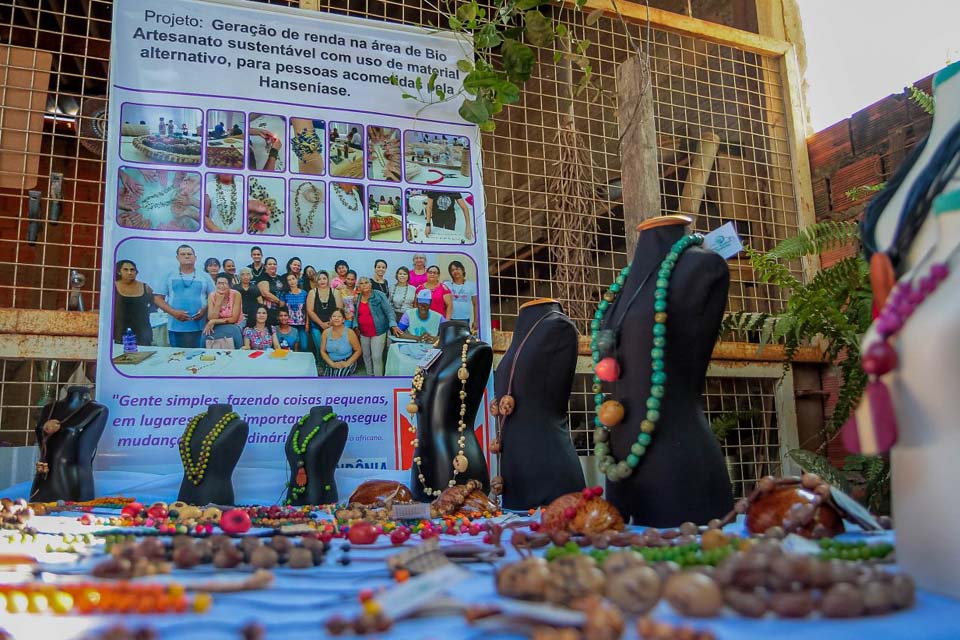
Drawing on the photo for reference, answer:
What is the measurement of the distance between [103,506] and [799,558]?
1903 mm

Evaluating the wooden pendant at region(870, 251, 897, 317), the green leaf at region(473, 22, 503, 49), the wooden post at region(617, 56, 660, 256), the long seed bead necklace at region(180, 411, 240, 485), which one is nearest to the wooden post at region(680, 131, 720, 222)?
the wooden post at region(617, 56, 660, 256)

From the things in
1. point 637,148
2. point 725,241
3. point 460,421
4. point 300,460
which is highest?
point 637,148

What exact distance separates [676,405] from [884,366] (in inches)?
26.6

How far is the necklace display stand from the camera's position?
70cm

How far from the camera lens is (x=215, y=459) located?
220cm

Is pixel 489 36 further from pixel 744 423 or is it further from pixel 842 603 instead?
pixel 842 603

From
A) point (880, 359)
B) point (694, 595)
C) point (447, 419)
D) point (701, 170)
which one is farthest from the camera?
point (701, 170)

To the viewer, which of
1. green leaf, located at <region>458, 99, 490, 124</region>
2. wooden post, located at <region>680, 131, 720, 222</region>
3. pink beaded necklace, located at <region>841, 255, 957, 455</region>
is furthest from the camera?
wooden post, located at <region>680, 131, 720, 222</region>

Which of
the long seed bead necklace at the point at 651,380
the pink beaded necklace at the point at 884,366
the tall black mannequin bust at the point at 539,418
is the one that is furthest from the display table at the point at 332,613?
the tall black mannequin bust at the point at 539,418

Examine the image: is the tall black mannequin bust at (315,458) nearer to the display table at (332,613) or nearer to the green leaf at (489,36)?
the display table at (332,613)

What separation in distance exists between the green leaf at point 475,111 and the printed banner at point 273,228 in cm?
18

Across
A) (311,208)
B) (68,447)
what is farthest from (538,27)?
(68,447)

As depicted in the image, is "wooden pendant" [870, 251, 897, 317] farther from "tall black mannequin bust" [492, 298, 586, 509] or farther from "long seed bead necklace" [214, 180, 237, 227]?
"long seed bead necklace" [214, 180, 237, 227]

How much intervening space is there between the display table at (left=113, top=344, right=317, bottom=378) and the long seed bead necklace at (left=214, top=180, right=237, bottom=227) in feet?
1.62
